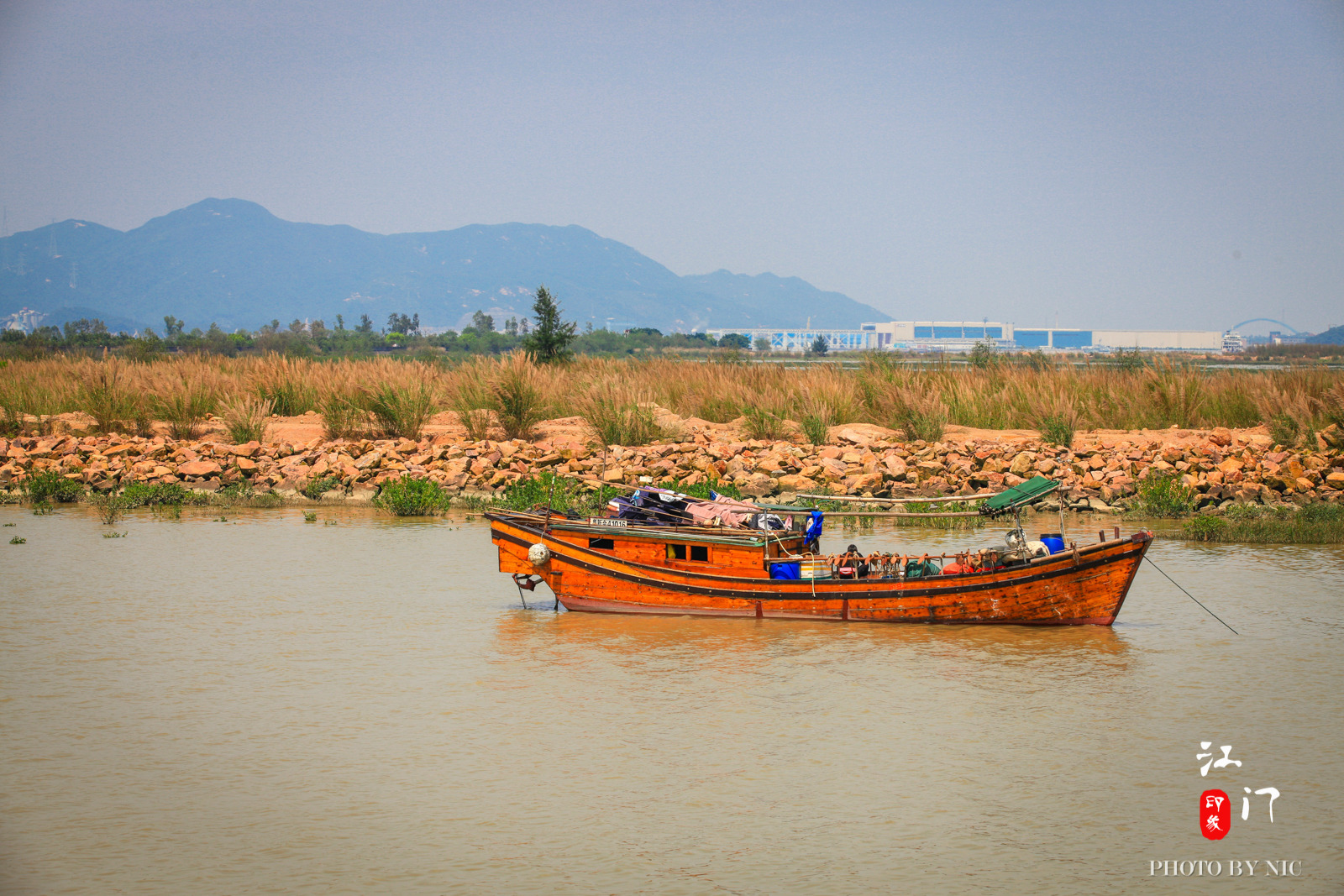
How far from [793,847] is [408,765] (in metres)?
2.90

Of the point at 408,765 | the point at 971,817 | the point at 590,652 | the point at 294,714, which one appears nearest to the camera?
the point at 971,817

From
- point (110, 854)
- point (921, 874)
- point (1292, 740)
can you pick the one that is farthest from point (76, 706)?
point (1292, 740)

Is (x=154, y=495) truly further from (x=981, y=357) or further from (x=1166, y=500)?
(x=981, y=357)

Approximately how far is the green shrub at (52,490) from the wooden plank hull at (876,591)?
537 inches

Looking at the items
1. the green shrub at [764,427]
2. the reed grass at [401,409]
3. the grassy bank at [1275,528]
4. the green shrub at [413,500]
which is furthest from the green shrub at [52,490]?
the grassy bank at [1275,528]

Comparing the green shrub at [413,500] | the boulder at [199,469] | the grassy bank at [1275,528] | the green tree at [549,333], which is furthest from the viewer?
the green tree at [549,333]

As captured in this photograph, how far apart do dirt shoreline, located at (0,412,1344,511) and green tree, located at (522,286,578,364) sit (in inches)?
399

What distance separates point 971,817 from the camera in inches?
266

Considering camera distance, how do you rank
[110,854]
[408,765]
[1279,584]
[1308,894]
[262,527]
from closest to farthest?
[1308,894] → [110,854] → [408,765] → [1279,584] → [262,527]

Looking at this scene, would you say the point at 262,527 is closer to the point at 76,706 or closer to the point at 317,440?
the point at 317,440

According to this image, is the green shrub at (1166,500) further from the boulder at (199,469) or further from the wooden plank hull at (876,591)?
the boulder at (199,469)

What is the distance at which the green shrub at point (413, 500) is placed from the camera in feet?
65.1

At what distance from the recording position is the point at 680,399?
2962 cm

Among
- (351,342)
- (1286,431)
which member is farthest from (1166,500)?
(351,342)
